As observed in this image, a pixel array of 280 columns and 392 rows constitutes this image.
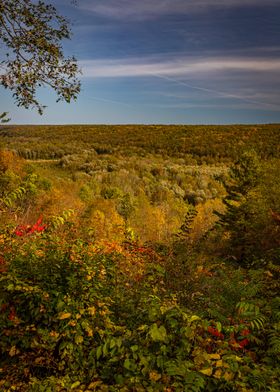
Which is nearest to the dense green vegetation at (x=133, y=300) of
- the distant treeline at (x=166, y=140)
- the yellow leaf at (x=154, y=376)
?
the yellow leaf at (x=154, y=376)

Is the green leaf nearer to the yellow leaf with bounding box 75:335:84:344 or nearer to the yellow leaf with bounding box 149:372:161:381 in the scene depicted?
the yellow leaf with bounding box 149:372:161:381

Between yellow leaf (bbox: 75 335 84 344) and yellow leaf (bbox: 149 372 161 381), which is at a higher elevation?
yellow leaf (bbox: 149 372 161 381)

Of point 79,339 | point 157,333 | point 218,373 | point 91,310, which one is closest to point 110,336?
point 157,333

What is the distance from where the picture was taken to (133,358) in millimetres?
3938

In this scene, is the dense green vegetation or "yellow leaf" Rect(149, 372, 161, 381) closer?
"yellow leaf" Rect(149, 372, 161, 381)

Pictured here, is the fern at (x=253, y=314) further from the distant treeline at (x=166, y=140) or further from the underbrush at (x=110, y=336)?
the distant treeline at (x=166, y=140)

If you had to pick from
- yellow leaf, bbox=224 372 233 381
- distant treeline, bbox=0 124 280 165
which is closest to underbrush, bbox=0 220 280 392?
yellow leaf, bbox=224 372 233 381

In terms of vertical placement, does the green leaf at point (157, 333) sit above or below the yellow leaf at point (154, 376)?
above

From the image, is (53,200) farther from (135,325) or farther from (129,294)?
(135,325)

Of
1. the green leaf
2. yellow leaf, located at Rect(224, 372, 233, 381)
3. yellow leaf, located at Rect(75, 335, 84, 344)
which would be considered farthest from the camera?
yellow leaf, located at Rect(75, 335, 84, 344)

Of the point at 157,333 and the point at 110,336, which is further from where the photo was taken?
the point at 110,336

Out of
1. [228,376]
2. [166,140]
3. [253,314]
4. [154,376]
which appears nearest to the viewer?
[228,376]

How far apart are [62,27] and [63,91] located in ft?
4.41

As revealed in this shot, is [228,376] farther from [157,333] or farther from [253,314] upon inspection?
[253,314]
